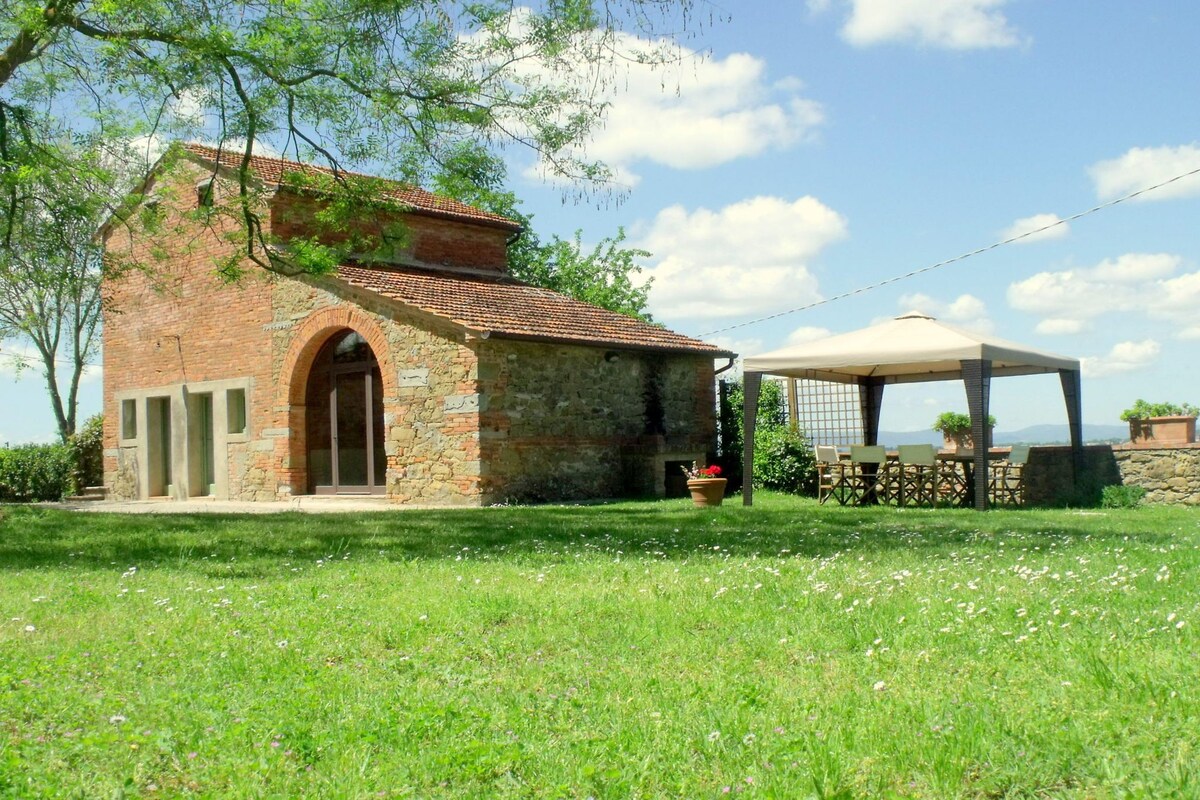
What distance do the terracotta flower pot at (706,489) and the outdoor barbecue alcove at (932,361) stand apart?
1.19ft

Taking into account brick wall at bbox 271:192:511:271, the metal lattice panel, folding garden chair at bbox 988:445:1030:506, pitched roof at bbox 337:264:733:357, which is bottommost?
folding garden chair at bbox 988:445:1030:506

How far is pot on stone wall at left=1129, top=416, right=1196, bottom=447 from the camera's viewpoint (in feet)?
Answer: 49.1

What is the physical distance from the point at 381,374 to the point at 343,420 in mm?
3861

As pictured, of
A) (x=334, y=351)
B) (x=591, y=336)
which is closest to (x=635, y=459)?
(x=591, y=336)

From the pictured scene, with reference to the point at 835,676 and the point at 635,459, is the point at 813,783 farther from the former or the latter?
the point at 635,459

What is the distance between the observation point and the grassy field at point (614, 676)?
121 inches

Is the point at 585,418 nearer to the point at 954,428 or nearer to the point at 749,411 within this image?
the point at 749,411

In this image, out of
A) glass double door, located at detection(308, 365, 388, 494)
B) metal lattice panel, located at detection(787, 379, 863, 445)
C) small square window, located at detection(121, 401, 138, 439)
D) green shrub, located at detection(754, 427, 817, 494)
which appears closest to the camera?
green shrub, located at detection(754, 427, 817, 494)

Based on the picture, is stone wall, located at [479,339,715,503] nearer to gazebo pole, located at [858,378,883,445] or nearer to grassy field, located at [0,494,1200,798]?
gazebo pole, located at [858,378,883,445]

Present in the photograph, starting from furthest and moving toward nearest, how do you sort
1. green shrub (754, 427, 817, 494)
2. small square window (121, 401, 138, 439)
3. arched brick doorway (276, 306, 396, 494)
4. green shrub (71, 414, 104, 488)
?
green shrub (71, 414, 104, 488) < small square window (121, 401, 138, 439) < green shrub (754, 427, 817, 494) < arched brick doorway (276, 306, 396, 494)

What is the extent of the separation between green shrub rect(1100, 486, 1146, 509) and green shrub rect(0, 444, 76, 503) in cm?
2070

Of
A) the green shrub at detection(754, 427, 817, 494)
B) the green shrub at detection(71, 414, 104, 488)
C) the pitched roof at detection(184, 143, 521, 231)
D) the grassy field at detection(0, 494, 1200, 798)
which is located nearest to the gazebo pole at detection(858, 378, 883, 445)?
the green shrub at detection(754, 427, 817, 494)

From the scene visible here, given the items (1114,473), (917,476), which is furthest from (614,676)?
(1114,473)

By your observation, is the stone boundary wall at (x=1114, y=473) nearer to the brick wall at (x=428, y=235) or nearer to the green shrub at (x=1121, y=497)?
the green shrub at (x=1121, y=497)
